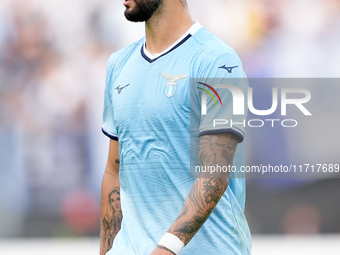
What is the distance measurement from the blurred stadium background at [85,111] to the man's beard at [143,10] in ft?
14.9

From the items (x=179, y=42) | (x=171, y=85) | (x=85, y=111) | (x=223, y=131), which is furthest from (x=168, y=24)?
(x=85, y=111)

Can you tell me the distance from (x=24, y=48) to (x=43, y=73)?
0.50 m

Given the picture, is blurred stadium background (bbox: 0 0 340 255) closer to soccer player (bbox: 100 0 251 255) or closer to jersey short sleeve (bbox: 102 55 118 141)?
jersey short sleeve (bbox: 102 55 118 141)

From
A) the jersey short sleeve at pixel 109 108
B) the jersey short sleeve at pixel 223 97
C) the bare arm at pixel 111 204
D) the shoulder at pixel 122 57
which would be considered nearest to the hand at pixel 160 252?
the jersey short sleeve at pixel 223 97

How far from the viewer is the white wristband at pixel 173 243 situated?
2.34m

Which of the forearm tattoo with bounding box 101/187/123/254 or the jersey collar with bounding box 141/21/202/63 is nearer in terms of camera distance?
the jersey collar with bounding box 141/21/202/63

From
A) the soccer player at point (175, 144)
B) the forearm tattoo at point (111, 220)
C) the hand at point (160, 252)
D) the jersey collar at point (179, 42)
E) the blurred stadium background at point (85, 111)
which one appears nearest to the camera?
A: the hand at point (160, 252)

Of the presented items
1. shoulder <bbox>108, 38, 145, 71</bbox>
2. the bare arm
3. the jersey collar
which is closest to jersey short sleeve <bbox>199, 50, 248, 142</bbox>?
the jersey collar

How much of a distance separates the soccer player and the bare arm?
194 mm

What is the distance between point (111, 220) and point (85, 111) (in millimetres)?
4642

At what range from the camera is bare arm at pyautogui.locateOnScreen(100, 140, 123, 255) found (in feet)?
9.89

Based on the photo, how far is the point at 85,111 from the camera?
755 cm

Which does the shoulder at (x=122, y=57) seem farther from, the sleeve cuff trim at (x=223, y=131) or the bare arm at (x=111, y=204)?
the sleeve cuff trim at (x=223, y=131)

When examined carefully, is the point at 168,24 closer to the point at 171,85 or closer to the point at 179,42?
the point at 179,42
